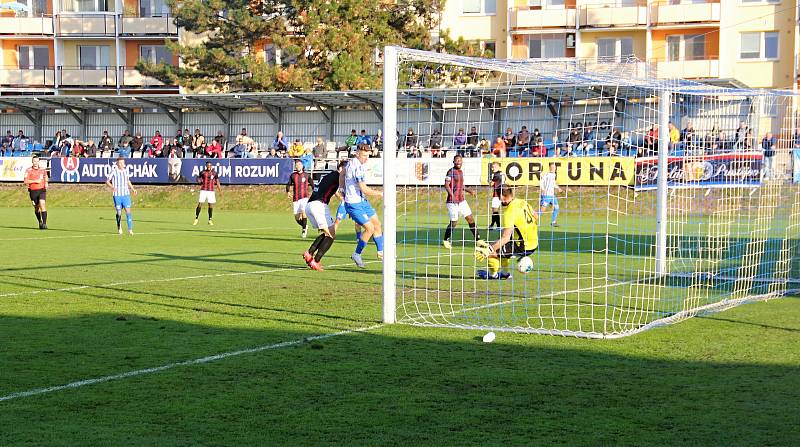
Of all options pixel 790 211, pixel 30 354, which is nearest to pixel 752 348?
pixel 30 354

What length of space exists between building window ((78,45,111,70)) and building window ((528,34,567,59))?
27826 millimetres

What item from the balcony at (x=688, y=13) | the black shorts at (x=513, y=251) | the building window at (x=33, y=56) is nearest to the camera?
the black shorts at (x=513, y=251)

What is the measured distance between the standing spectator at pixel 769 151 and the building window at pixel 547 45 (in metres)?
40.4

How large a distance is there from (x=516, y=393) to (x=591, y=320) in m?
4.13

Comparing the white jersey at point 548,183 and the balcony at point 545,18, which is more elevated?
the balcony at point 545,18

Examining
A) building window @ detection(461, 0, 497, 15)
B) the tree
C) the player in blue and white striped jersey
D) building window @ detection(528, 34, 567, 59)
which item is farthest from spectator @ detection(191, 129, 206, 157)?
building window @ detection(528, 34, 567, 59)

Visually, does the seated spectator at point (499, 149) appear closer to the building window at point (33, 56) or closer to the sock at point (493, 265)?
the sock at point (493, 265)

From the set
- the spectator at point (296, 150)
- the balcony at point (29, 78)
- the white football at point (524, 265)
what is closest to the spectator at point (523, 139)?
the white football at point (524, 265)

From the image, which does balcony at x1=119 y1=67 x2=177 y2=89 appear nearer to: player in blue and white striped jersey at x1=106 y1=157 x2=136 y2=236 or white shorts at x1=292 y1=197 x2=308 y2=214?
player in blue and white striped jersey at x1=106 y1=157 x2=136 y2=236

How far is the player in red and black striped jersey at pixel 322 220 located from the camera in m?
17.5

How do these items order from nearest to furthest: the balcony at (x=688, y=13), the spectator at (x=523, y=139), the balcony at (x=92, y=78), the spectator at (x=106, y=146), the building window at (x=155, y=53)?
the spectator at (x=523, y=139) < the spectator at (x=106, y=146) < the balcony at (x=688, y=13) < the balcony at (x=92, y=78) < the building window at (x=155, y=53)

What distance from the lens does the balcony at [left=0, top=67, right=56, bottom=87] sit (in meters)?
65.8

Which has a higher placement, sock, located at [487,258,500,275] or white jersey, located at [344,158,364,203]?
white jersey, located at [344,158,364,203]

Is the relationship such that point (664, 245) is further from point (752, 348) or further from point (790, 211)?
point (752, 348)
